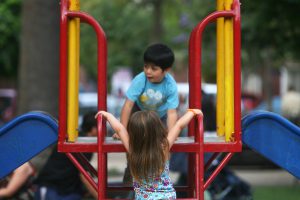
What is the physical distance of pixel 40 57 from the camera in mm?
11781

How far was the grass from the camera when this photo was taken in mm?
Result: 11703

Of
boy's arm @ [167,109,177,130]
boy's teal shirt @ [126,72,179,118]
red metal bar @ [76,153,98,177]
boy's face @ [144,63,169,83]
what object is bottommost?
red metal bar @ [76,153,98,177]

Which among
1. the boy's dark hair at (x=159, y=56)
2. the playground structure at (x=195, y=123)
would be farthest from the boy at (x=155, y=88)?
the playground structure at (x=195, y=123)

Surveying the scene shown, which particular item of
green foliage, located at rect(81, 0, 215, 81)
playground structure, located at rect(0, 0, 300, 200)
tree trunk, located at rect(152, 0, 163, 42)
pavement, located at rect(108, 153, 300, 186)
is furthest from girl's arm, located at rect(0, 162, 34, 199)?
green foliage, located at rect(81, 0, 215, 81)

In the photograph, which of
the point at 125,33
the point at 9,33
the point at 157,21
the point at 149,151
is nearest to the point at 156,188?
Result: the point at 149,151

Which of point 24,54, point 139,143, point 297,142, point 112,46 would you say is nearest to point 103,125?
point 139,143

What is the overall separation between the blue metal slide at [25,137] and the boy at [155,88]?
0.57 metres

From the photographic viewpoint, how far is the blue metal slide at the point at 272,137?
5.52 metres

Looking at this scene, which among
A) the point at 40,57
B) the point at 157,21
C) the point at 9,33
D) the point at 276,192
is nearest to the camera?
the point at 40,57

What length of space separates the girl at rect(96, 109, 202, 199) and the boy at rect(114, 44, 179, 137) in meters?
0.65

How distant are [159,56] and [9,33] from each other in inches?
707

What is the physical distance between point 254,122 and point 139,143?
1032mm

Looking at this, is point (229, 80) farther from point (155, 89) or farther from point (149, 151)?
point (149, 151)

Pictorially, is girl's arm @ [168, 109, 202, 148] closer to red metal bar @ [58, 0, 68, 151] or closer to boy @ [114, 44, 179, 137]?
boy @ [114, 44, 179, 137]
